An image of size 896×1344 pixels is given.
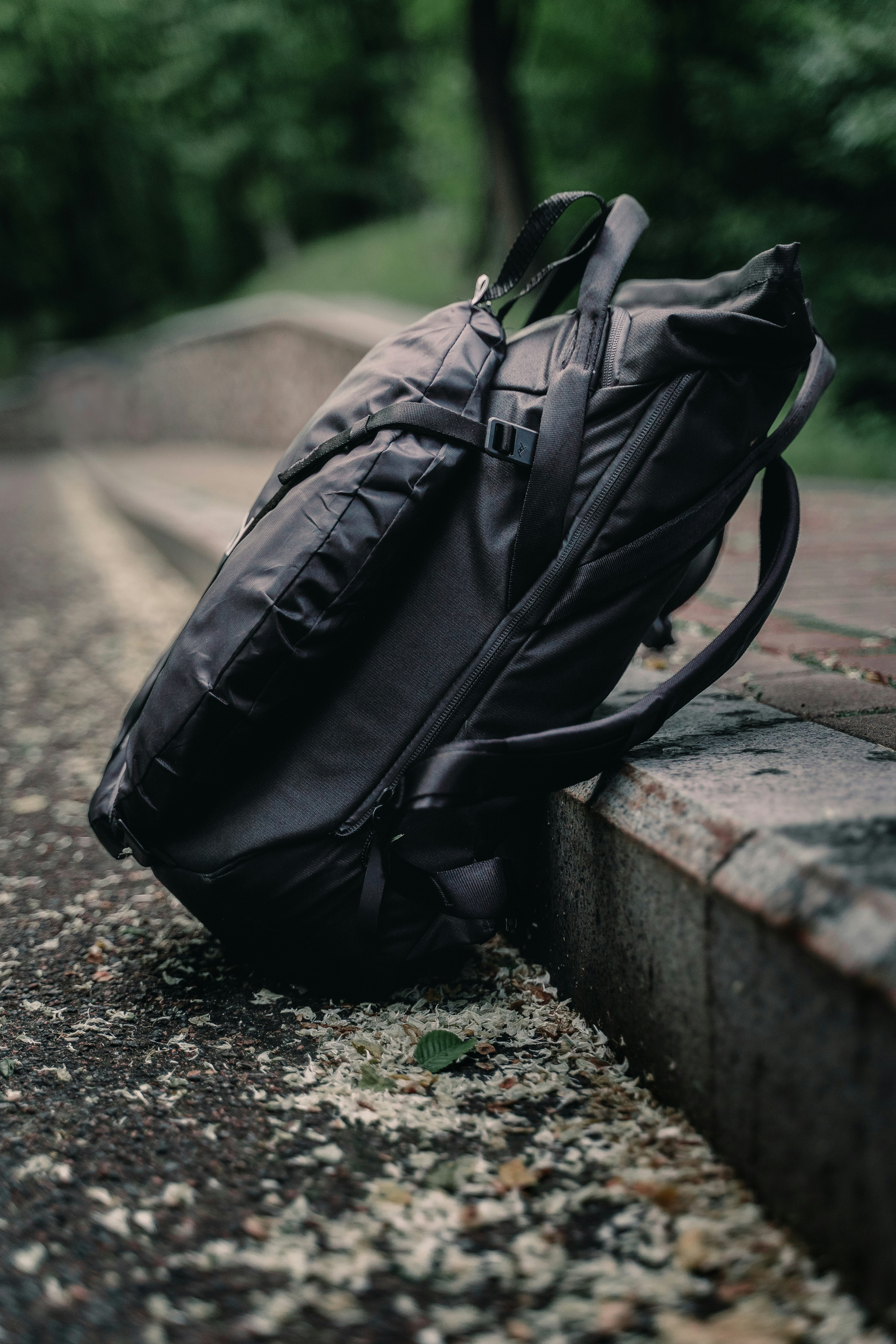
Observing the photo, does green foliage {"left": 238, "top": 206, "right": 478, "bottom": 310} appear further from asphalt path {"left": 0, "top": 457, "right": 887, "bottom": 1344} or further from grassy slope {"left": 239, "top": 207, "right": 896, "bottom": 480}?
asphalt path {"left": 0, "top": 457, "right": 887, "bottom": 1344}

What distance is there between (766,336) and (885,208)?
7265 mm

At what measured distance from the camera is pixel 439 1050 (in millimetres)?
1254

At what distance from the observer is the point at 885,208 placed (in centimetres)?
728

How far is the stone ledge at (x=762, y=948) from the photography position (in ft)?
2.60

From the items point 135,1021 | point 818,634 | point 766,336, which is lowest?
point 135,1021

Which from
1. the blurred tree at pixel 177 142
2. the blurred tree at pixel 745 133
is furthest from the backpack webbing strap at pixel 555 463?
the blurred tree at pixel 177 142

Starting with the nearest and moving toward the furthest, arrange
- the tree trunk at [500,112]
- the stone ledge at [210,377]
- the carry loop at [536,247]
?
the carry loop at [536,247]
the stone ledge at [210,377]
the tree trunk at [500,112]

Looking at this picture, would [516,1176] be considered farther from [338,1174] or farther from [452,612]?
[452,612]

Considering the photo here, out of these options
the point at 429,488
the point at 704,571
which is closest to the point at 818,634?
the point at 704,571

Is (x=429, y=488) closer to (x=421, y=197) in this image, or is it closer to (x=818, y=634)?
(x=818, y=634)

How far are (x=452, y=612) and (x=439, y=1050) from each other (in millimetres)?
Answer: 528

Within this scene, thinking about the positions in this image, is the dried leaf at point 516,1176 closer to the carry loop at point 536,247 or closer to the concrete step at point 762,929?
the concrete step at point 762,929

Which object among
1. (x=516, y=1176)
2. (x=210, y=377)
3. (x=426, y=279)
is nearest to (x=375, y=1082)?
(x=516, y=1176)

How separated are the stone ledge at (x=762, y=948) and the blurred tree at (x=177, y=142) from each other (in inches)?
728
